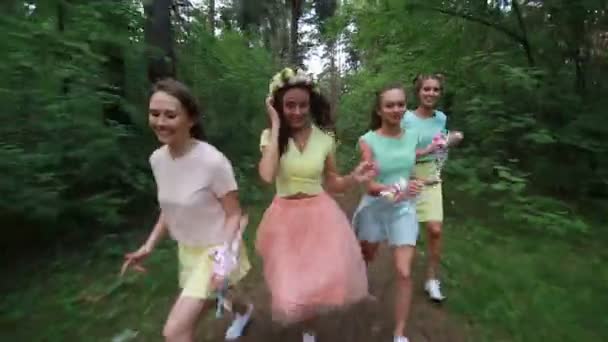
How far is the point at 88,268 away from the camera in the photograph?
242 inches

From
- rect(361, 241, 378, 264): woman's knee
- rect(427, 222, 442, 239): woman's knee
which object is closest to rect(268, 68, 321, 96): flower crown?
rect(361, 241, 378, 264): woman's knee

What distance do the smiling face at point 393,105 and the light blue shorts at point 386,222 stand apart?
63 cm

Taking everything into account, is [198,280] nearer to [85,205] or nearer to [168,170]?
[168,170]

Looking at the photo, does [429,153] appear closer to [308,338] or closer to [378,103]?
[378,103]

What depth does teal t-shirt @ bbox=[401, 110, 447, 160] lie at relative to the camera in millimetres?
5113

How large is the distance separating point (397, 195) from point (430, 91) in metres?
1.36

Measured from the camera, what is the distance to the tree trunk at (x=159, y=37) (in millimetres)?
7945

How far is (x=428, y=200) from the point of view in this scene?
5051 mm

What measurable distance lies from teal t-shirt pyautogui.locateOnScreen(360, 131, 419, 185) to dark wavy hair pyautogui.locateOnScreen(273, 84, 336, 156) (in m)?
0.36

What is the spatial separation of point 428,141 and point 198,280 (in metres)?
2.70

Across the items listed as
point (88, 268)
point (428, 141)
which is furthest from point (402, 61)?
point (88, 268)

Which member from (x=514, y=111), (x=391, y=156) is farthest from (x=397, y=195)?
(x=514, y=111)

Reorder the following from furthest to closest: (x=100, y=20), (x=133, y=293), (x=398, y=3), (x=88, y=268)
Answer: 1. (x=398, y=3)
2. (x=100, y=20)
3. (x=88, y=268)
4. (x=133, y=293)

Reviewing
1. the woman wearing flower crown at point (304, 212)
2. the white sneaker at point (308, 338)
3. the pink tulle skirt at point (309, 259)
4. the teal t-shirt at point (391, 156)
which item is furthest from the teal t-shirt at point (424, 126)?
the white sneaker at point (308, 338)
